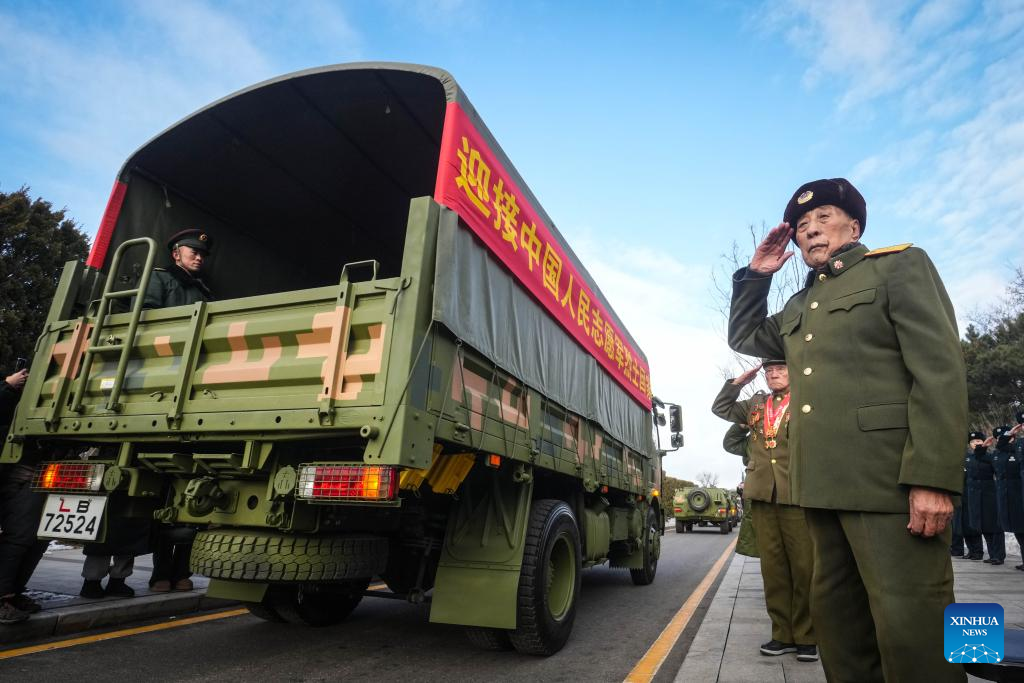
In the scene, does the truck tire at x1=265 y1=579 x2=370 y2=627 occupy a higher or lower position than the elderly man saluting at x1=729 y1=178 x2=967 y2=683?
lower

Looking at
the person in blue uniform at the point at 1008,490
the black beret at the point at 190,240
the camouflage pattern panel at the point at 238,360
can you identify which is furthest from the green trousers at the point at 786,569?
the person in blue uniform at the point at 1008,490

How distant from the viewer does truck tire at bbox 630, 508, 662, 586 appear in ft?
26.0

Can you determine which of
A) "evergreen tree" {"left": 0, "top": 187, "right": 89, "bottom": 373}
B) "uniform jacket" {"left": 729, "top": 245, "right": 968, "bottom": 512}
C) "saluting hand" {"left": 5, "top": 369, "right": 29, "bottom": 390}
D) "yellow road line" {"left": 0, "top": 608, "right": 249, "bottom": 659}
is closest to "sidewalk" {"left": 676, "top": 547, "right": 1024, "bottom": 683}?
"uniform jacket" {"left": 729, "top": 245, "right": 968, "bottom": 512}

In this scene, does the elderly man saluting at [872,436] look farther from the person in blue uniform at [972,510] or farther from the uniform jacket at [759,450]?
the person in blue uniform at [972,510]

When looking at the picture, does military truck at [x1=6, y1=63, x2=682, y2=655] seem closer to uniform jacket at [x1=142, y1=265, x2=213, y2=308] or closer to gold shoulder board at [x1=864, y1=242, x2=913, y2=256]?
uniform jacket at [x1=142, y1=265, x2=213, y2=308]

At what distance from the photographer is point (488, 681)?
3590 mm

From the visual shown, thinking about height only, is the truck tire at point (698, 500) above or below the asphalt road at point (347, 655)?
above

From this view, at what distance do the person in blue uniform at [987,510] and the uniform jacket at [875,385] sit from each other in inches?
360

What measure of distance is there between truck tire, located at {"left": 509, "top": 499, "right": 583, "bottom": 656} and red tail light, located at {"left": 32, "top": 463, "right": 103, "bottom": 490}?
2.48m

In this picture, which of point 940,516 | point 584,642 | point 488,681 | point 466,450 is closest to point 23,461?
point 466,450

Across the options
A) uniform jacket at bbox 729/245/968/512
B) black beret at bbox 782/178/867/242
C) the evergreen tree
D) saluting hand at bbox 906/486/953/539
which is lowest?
saluting hand at bbox 906/486/953/539

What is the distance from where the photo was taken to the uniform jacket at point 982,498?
9047 millimetres

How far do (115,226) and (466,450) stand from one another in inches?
118

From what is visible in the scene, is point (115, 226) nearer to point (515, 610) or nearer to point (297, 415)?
point (297, 415)
